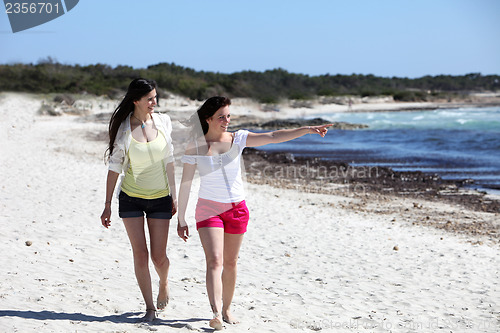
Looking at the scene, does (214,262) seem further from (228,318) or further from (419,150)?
(419,150)

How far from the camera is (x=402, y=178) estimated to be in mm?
14641

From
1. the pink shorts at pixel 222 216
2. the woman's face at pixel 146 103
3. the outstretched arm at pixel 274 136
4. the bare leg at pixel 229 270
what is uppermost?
the woman's face at pixel 146 103

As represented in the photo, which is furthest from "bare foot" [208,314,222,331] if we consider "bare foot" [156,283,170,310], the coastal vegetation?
the coastal vegetation

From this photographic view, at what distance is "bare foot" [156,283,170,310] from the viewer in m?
4.19

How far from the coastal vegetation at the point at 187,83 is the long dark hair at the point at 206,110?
38405mm

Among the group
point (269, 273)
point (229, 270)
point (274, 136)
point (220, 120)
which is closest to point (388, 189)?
point (269, 273)

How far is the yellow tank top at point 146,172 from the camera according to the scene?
3.74 meters

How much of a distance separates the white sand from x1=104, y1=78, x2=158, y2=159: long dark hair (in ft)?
4.34

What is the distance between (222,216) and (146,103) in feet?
3.05

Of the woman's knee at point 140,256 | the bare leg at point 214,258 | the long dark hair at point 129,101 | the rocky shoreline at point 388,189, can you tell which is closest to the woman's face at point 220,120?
the long dark hair at point 129,101

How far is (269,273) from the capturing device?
18.8 feet

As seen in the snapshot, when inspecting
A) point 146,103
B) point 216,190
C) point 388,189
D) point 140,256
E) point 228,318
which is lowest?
point 388,189

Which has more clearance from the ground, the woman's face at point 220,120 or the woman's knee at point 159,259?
the woman's face at point 220,120

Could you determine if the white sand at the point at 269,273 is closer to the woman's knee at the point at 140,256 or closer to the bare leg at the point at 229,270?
the bare leg at the point at 229,270
